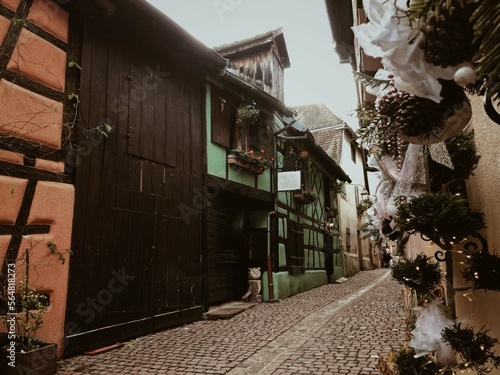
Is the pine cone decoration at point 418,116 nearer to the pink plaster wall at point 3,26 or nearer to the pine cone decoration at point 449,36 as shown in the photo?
the pine cone decoration at point 449,36

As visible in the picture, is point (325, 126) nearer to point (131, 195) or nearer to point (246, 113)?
point (246, 113)

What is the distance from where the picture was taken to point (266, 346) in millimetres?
5277

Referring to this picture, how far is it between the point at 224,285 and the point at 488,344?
8171mm

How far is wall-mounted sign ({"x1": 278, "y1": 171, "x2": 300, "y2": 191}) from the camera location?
10.4 metres

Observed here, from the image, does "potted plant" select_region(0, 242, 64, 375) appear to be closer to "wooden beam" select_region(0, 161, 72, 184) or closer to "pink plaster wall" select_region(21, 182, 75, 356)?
"pink plaster wall" select_region(21, 182, 75, 356)

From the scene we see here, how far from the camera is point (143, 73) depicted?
6828mm

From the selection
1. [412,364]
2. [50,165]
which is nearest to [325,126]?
[50,165]

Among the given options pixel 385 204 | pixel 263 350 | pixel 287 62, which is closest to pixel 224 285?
pixel 263 350

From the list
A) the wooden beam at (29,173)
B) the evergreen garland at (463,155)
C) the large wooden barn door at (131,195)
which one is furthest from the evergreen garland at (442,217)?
the large wooden barn door at (131,195)

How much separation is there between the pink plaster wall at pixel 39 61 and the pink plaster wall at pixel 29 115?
235 mm

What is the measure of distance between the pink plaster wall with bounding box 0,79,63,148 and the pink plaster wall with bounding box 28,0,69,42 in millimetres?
928

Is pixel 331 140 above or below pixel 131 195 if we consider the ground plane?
above

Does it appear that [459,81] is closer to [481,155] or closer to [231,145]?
[481,155]

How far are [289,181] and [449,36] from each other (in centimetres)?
959
